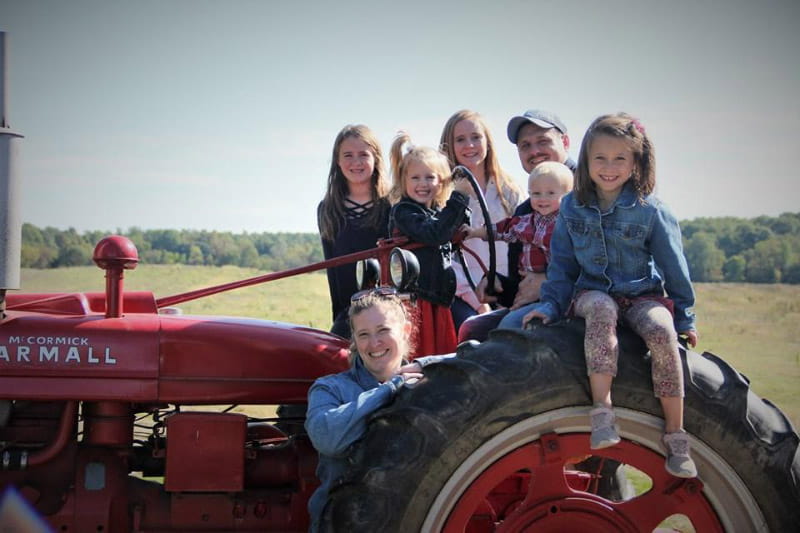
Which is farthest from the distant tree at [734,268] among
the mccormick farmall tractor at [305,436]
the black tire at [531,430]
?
the black tire at [531,430]

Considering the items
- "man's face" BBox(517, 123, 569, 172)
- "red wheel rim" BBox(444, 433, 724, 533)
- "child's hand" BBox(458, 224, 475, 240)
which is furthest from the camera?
"man's face" BBox(517, 123, 569, 172)

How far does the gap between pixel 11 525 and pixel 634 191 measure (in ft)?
8.62

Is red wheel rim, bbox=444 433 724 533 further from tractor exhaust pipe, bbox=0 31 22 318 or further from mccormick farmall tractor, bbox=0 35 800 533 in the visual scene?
tractor exhaust pipe, bbox=0 31 22 318

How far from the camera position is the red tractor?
272 cm

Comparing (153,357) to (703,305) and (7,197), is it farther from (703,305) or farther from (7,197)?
(703,305)

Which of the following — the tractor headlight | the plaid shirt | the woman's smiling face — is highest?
the plaid shirt

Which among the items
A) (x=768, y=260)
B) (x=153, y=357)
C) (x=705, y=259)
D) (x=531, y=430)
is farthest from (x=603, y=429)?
(x=768, y=260)

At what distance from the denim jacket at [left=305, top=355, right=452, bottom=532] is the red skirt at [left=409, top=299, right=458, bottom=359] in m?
0.44

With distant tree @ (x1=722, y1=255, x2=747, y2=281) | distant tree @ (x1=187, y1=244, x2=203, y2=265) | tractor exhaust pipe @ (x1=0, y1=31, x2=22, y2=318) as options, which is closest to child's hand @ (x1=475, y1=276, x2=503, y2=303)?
tractor exhaust pipe @ (x1=0, y1=31, x2=22, y2=318)

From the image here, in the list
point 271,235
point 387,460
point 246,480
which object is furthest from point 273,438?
point 271,235

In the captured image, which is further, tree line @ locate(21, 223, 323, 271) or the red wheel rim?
tree line @ locate(21, 223, 323, 271)

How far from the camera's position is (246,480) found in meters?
3.46

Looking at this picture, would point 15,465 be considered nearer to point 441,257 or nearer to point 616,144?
point 441,257

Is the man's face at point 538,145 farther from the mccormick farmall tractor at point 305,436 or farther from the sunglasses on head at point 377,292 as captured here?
the sunglasses on head at point 377,292
